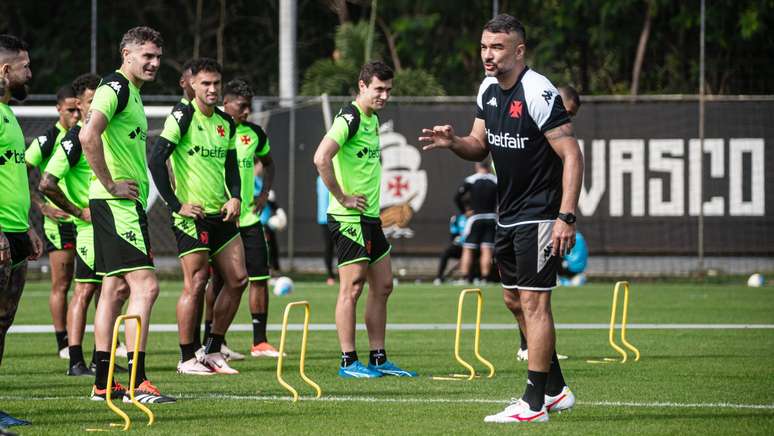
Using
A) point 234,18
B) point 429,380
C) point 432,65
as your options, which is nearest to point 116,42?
point 234,18

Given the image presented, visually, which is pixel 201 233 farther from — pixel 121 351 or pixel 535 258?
pixel 535 258

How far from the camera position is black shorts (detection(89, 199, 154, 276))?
27.8 ft

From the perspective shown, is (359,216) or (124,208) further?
(359,216)

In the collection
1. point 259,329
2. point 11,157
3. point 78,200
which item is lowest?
point 259,329

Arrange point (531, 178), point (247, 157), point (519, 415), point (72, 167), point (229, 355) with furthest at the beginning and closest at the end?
point (247, 157)
point (229, 355)
point (72, 167)
point (531, 178)
point (519, 415)

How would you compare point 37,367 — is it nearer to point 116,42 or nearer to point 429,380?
point 429,380

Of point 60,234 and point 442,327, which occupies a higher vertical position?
point 60,234

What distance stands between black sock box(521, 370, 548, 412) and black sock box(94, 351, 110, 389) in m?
2.94

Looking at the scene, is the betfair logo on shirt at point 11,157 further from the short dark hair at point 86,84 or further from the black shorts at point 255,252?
the black shorts at point 255,252

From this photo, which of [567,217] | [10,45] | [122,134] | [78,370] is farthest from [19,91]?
[567,217]

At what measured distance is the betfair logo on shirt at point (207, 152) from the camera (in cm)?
1044

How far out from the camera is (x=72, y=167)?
1061 cm

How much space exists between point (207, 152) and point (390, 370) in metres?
2.39

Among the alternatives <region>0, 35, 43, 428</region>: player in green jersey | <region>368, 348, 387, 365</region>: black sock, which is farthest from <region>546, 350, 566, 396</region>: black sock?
<region>0, 35, 43, 428</region>: player in green jersey
